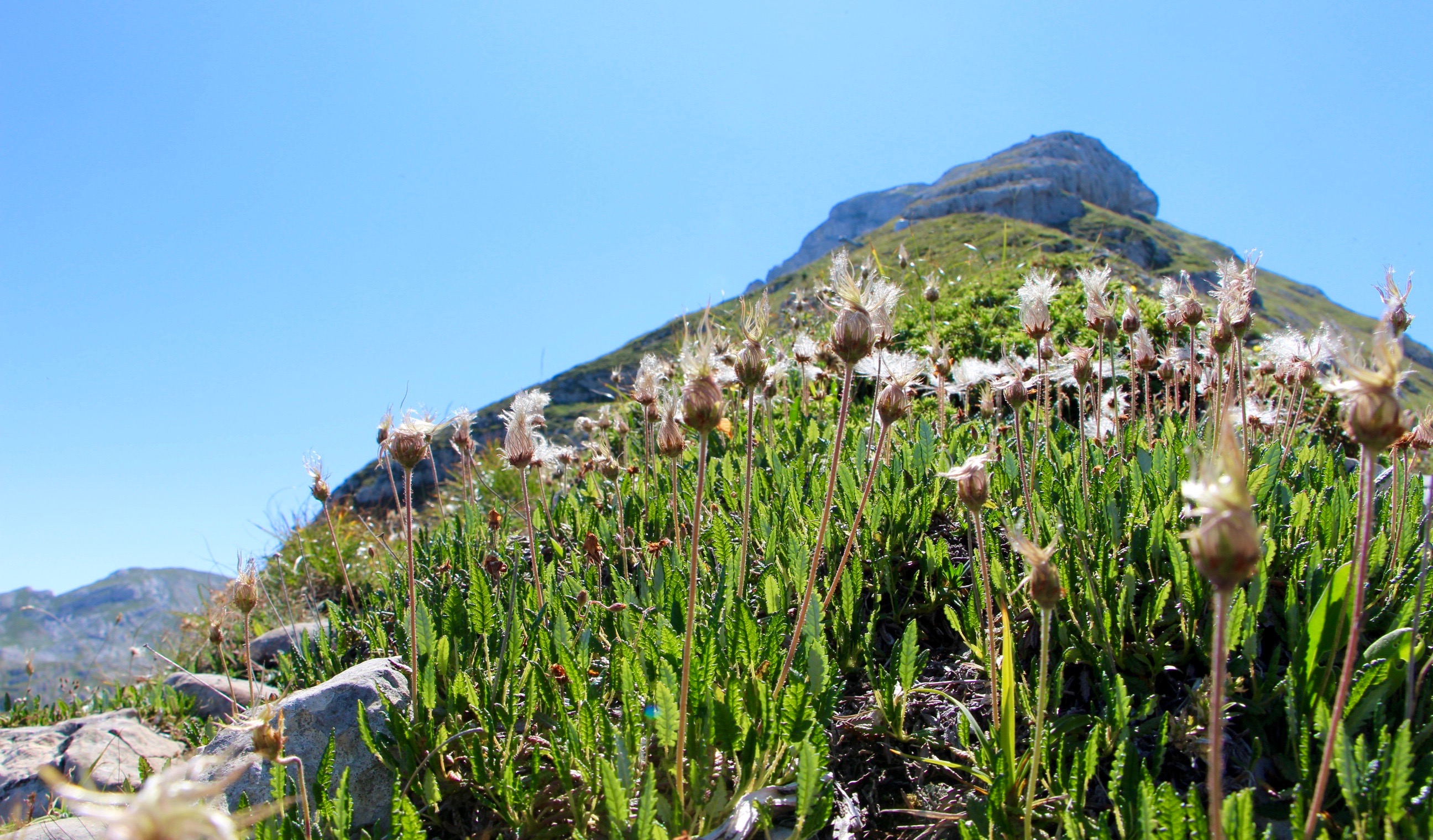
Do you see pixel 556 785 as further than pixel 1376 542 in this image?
No

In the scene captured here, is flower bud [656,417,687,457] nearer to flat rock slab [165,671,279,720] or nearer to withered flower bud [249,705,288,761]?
withered flower bud [249,705,288,761]

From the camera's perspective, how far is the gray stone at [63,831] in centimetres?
216

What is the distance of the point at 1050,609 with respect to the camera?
140 centimetres

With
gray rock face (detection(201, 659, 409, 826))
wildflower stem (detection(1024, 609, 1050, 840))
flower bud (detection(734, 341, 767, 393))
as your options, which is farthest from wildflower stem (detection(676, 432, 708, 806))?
gray rock face (detection(201, 659, 409, 826))

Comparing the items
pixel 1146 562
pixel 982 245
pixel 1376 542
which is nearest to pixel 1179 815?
pixel 1146 562

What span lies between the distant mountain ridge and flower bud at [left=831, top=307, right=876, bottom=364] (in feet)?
14.5

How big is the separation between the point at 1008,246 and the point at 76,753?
16.2m

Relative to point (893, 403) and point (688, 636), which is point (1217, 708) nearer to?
point (688, 636)

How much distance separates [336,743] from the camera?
6.88 ft

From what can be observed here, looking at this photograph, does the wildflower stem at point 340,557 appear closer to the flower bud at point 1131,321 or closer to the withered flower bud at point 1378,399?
the withered flower bud at point 1378,399

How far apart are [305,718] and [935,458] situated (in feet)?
7.97

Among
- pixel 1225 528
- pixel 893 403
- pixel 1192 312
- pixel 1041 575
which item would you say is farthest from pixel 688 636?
pixel 1192 312

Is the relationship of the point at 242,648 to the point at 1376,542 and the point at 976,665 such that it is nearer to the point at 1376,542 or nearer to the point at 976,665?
the point at 976,665

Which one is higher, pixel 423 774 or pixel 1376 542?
pixel 1376 542
